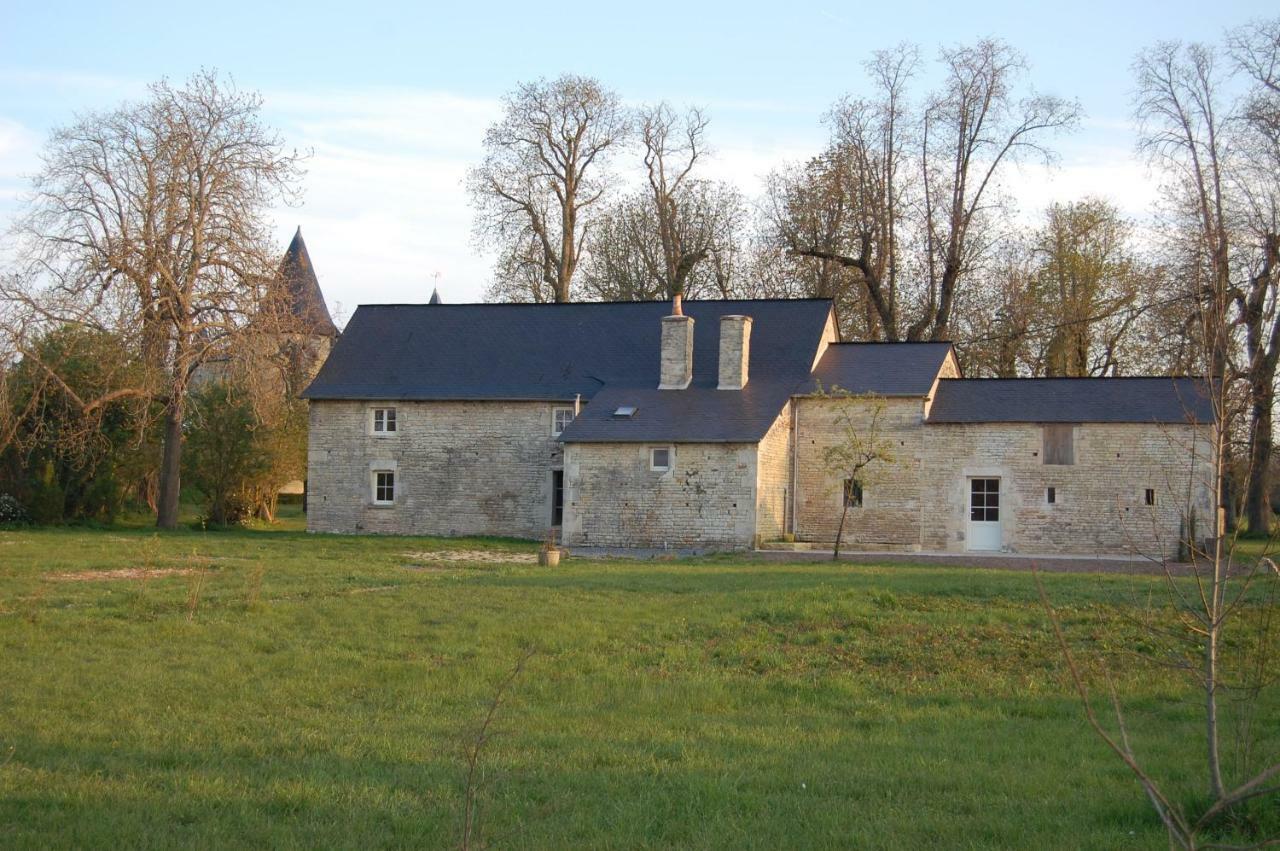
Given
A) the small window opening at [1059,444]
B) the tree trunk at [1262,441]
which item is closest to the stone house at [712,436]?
the small window opening at [1059,444]

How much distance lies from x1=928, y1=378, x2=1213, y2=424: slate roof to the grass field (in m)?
11.0

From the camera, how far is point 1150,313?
37.2 m

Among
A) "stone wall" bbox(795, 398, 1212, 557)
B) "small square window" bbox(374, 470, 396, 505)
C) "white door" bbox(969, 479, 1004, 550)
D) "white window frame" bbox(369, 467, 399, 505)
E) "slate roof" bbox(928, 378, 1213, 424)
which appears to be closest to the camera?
"stone wall" bbox(795, 398, 1212, 557)

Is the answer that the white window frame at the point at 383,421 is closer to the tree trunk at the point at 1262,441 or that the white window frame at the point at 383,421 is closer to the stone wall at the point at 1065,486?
the stone wall at the point at 1065,486

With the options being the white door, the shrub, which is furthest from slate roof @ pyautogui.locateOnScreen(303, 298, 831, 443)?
the shrub

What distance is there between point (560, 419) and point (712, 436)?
566 centimetres

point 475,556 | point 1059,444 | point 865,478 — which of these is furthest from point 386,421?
point 1059,444

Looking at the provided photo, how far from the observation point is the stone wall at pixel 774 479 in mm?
28000

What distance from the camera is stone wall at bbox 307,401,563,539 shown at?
32.0m

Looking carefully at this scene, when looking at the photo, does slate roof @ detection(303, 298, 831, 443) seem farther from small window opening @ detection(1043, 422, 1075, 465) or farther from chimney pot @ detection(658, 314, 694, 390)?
small window opening @ detection(1043, 422, 1075, 465)

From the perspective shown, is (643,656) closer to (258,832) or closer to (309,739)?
(309,739)

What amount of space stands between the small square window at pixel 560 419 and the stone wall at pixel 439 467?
0.47ft

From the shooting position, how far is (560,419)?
32.2 m

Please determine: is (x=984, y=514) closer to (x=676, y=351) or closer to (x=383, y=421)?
(x=676, y=351)
